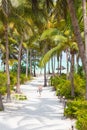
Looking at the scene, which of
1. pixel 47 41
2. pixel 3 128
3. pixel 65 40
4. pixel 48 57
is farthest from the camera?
pixel 47 41

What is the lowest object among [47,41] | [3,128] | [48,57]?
[3,128]

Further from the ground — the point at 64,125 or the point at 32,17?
the point at 32,17

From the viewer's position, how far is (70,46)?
29.8m

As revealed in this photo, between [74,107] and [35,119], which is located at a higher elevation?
[74,107]

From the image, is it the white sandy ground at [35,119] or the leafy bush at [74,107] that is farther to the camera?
the leafy bush at [74,107]

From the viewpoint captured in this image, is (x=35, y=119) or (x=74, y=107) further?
(x=35, y=119)

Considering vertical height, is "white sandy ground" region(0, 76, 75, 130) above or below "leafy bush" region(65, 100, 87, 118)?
below

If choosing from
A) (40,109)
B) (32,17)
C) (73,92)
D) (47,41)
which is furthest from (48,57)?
(47,41)

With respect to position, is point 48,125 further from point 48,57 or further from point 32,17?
point 32,17

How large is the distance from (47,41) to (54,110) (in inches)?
1000

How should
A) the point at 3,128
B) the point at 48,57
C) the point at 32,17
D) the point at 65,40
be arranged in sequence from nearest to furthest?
the point at 3,128
the point at 48,57
the point at 65,40
the point at 32,17

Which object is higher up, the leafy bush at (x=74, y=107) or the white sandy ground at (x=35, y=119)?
the leafy bush at (x=74, y=107)

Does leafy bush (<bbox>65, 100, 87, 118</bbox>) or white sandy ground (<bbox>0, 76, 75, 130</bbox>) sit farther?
leafy bush (<bbox>65, 100, 87, 118</bbox>)

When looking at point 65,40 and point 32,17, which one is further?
point 32,17
